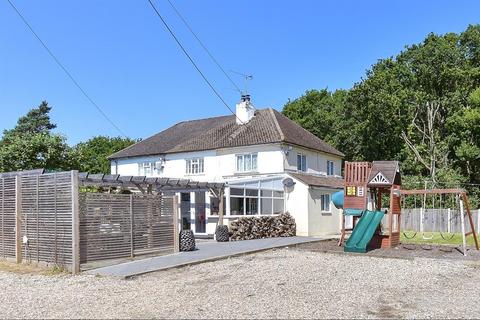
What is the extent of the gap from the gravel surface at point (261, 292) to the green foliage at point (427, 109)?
28419mm

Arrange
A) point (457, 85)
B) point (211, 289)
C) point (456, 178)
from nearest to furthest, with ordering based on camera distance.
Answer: point (211, 289) → point (456, 178) → point (457, 85)

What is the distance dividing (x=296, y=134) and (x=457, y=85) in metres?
17.8

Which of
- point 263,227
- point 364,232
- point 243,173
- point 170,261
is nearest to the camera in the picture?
point 170,261

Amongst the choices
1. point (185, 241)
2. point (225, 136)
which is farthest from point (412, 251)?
point (225, 136)

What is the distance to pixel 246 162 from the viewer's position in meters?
31.0

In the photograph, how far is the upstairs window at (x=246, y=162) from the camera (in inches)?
1203

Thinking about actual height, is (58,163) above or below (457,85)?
below

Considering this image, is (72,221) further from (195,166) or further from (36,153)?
(36,153)

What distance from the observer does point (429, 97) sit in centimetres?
4297

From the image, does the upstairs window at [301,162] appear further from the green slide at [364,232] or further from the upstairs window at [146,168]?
the green slide at [364,232]

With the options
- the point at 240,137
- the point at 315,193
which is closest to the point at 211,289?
the point at 315,193

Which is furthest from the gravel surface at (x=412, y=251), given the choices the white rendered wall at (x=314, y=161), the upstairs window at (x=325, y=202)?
the white rendered wall at (x=314, y=161)

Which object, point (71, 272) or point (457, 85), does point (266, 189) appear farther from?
point (457, 85)

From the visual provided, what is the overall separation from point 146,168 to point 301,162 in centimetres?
1124
